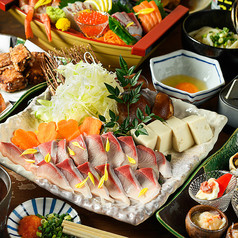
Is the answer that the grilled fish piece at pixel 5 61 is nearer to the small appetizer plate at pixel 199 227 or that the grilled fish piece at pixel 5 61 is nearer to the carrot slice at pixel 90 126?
the carrot slice at pixel 90 126

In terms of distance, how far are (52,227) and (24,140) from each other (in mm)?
720

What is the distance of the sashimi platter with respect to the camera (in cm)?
186

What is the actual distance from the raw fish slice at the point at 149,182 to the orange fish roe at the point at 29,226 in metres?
0.64

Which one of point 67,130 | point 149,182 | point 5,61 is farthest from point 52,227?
point 5,61

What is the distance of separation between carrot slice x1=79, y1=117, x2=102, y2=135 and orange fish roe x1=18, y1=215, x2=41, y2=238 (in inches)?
29.6

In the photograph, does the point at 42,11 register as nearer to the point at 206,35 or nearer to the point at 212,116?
the point at 206,35

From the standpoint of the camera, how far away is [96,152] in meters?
2.00

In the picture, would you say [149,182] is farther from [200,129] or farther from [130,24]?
[130,24]

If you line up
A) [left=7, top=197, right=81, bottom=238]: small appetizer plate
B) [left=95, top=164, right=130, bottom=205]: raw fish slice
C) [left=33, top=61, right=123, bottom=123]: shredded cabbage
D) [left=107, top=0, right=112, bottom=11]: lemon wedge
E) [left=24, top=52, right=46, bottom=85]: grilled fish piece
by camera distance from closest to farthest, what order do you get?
[left=7, top=197, right=81, bottom=238]: small appetizer plate
[left=95, top=164, right=130, bottom=205]: raw fish slice
[left=33, top=61, right=123, bottom=123]: shredded cabbage
[left=24, top=52, right=46, bottom=85]: grilled fish piece
[left=107, top=0, right=112, bottom=11]: lemon wedge

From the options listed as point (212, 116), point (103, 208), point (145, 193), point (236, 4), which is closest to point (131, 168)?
point (145, 193)

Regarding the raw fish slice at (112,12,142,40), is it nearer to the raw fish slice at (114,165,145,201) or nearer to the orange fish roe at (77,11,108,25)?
the orange fish roe at (77,11,108,25)

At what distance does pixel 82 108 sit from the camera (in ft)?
8.01

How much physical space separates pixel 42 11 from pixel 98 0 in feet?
2.08

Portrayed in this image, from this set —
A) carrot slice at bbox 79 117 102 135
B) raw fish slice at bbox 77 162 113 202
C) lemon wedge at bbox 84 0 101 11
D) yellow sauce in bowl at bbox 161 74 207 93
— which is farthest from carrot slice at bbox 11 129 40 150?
lemon wedge at bbox 84 0 101 11
